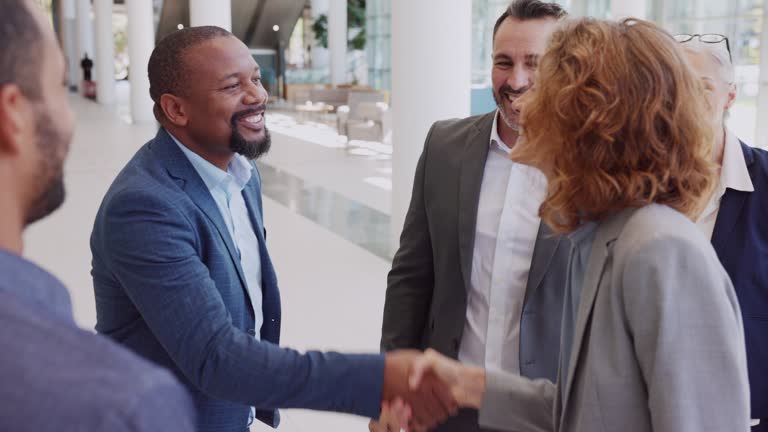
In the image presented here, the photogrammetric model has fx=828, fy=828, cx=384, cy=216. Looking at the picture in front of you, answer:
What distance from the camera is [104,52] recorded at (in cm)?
2836

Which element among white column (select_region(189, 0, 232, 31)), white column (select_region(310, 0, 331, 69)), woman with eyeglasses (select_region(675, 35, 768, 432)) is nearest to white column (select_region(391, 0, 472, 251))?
woman with eyeglasses (select_region(675, 35, 768, 432))

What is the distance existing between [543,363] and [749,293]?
582 millimetres

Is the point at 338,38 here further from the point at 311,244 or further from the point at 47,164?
the point at 47,164

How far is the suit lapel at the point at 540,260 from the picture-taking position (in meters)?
2.33

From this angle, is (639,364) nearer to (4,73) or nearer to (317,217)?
(4,73)

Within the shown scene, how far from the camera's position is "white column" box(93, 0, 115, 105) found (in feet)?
91.1

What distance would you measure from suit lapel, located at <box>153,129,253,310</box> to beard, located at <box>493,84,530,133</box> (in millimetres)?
911

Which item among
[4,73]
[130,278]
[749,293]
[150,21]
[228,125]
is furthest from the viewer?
[150,21]

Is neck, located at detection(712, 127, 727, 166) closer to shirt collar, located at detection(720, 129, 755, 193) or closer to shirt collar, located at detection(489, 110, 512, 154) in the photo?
shirt collar, located at detection(720, 129, 755, 193)

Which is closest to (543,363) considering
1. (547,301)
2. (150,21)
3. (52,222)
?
(547,301)

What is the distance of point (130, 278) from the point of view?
6.37ft

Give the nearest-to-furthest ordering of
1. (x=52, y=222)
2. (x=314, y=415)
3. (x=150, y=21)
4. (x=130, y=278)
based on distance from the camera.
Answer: (x=130, y=278) → (x=314, y=415) → (x=52, y=222) → (x=150, y=21)

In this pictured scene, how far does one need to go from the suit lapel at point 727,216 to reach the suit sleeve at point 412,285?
85cm

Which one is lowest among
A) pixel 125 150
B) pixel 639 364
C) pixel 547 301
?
pixel 125 150
